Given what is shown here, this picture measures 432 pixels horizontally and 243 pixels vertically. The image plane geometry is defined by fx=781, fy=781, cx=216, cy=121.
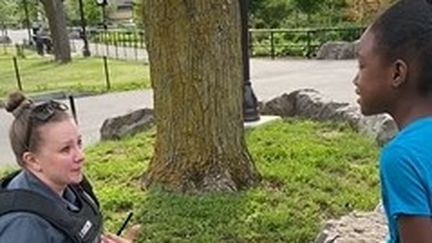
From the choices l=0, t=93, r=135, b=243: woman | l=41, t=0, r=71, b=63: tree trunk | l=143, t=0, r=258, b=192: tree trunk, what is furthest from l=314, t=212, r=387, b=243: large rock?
l=41, t=0, r=71, b=63: tree trunk

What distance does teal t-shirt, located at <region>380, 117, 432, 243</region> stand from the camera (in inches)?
68.8

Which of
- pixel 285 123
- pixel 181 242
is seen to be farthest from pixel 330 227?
pixel 285 123

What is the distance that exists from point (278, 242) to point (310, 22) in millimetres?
22665

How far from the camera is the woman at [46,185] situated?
229 centimetres

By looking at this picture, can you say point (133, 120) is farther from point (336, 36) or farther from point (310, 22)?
point (310, 22)

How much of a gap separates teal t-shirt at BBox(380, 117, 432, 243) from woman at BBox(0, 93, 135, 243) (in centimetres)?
104

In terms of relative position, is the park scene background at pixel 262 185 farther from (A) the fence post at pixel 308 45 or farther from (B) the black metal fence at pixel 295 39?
(B) the black metal fence at pixel 295 39

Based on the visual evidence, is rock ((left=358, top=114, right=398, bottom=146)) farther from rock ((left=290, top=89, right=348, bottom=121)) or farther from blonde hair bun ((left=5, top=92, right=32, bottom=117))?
blonde hair bun ((left=5, top=92, right=32, bottom=117))

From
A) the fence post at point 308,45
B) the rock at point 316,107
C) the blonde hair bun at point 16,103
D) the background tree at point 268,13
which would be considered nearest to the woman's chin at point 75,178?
the blonde hair bun at point 16,103

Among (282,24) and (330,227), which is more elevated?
(330,227)

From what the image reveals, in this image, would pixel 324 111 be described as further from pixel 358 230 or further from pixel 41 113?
pixel 41 113

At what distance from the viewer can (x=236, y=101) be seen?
6195 millimetres

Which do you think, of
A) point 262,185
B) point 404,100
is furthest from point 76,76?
point 404,100

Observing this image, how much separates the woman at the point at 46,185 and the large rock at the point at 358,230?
1682mm
